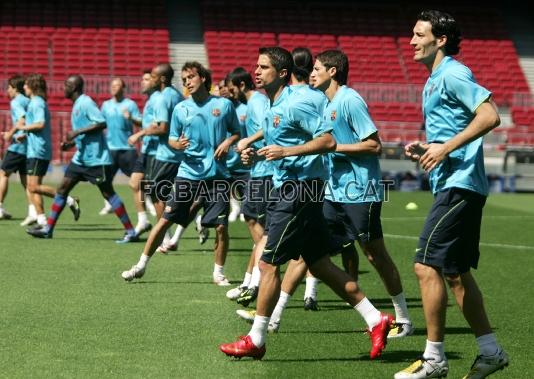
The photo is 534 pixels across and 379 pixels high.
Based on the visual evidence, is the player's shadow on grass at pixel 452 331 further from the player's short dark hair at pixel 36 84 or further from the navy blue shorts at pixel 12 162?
the navy blue shorts at pixel 12 162

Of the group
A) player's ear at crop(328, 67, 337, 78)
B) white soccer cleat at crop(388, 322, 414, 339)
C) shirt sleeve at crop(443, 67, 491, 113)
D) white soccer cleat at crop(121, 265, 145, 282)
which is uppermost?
shirt sleeve at crop(443, 67, 491, 113)

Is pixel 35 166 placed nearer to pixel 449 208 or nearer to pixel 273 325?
pixel 273 325

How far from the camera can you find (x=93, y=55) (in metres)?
36.8

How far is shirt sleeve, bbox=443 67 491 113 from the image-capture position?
6098mm

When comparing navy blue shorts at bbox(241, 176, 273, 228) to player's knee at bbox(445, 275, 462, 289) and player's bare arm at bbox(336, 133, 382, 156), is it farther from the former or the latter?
player's knee at bbox(445, 275, 462, 289)

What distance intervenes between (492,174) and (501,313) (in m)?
20.9

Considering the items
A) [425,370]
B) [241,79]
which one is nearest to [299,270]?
[425,370]

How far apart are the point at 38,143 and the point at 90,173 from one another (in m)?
→ 1.76

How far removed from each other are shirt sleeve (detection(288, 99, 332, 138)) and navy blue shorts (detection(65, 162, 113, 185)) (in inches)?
301

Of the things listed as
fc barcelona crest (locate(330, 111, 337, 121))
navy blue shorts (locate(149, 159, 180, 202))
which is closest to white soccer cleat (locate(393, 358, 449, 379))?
fc barcelona crest (locate(330, 111, 337, 121))

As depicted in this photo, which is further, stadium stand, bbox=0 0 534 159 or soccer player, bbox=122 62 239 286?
stadium stand, bbox=0 0 534 159

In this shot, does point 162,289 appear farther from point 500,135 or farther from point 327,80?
point 500,135

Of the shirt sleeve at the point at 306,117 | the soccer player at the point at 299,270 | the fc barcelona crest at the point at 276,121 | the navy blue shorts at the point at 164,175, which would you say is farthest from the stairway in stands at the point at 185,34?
the shirt sleeve at the point at 306,117

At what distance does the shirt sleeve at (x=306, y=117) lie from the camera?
7.21m
